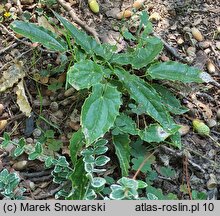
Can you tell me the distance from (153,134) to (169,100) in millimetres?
196

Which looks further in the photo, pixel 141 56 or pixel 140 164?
pixel 141 56

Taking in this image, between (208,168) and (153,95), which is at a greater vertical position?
(153,95)

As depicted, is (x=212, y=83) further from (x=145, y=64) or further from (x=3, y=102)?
(x=3, y=102)

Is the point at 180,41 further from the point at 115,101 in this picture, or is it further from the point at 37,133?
the point at 37,133

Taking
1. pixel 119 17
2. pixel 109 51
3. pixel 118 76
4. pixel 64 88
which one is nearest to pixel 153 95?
pixel 118 76

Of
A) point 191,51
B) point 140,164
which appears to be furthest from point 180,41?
point 140,164

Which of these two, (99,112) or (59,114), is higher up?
(99,112)

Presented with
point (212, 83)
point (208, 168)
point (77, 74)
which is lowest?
point (208, 168)

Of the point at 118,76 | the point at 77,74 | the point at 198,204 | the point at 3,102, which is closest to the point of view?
the point at 198,204

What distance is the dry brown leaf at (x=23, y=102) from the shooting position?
1.80m

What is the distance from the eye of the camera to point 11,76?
6.14 feet

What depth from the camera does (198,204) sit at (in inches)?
58.7

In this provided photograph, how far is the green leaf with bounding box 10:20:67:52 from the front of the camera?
5.65ft

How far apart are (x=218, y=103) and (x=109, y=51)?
47 centimetres
